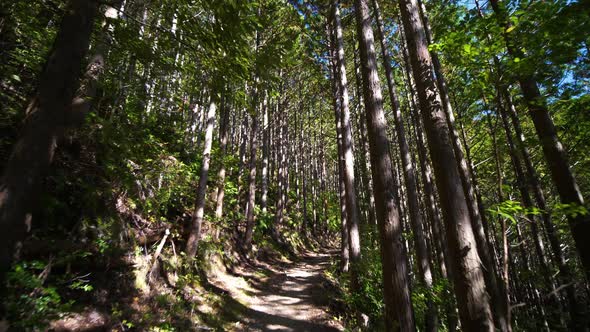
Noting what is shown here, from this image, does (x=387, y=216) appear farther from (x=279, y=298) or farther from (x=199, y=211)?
(x=199, y=211)

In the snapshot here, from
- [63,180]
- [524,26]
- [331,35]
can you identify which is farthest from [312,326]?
[331,35]

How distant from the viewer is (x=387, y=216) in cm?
438

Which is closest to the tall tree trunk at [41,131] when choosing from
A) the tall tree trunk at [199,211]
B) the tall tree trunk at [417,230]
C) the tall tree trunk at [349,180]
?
the tall tree trunk at [199,211]

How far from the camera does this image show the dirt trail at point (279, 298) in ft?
22.4

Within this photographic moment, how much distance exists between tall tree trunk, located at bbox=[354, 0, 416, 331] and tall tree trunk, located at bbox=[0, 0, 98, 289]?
443 centimetres

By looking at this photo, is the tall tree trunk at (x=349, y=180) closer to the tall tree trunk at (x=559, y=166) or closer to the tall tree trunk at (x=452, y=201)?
the tall tree trunk at (x=559, y=166)

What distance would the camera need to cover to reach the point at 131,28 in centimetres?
438

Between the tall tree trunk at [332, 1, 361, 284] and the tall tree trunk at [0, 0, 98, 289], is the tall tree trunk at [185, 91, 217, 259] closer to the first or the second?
the tall tree trunk at [332, 1, 361, 284]

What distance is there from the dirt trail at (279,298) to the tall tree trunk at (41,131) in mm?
5390

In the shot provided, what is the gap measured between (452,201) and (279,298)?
284 inches

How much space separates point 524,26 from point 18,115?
8288mm

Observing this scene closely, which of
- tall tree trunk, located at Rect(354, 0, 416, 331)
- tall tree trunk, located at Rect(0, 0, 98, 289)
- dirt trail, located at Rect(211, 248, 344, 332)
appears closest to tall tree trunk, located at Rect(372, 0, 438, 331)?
dirt trail, located at Rect(211, 248, 344, 332)

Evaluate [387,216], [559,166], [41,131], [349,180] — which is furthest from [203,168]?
[559,166]

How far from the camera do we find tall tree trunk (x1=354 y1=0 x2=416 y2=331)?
4.15 meters
